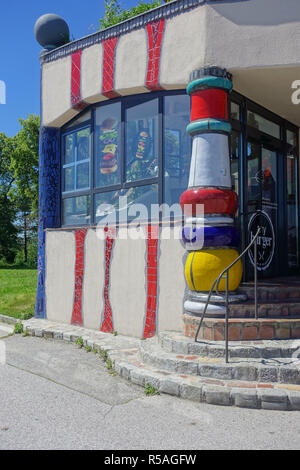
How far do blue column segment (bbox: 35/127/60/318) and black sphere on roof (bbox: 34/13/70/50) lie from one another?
170 centimetres

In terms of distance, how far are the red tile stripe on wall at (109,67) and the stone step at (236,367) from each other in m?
4.45

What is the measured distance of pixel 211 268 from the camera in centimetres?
545

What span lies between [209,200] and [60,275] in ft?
12.4

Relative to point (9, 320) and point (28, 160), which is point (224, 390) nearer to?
point (9, 320)

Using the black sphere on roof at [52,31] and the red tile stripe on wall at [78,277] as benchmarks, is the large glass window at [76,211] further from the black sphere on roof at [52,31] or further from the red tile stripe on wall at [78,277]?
the black sphere on roof at [52,31]

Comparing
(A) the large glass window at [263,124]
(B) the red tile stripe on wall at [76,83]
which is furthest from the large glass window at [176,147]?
(B) the red tile stripe on wall at [76,83]

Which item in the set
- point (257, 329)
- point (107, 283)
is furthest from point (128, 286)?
point (257, 329)

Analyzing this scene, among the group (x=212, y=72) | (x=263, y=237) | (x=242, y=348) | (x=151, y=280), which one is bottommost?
(x=242, y=348)

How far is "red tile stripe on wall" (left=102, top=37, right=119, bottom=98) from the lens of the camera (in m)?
7.32

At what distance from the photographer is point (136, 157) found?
727 cm

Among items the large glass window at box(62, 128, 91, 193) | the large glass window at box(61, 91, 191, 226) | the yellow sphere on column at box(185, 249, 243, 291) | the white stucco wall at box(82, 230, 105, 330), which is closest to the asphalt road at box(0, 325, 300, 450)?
the yellow sphere on column at box(185, 249, 243, 291)

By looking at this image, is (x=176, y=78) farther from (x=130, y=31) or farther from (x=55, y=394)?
(x=55, y=394)
